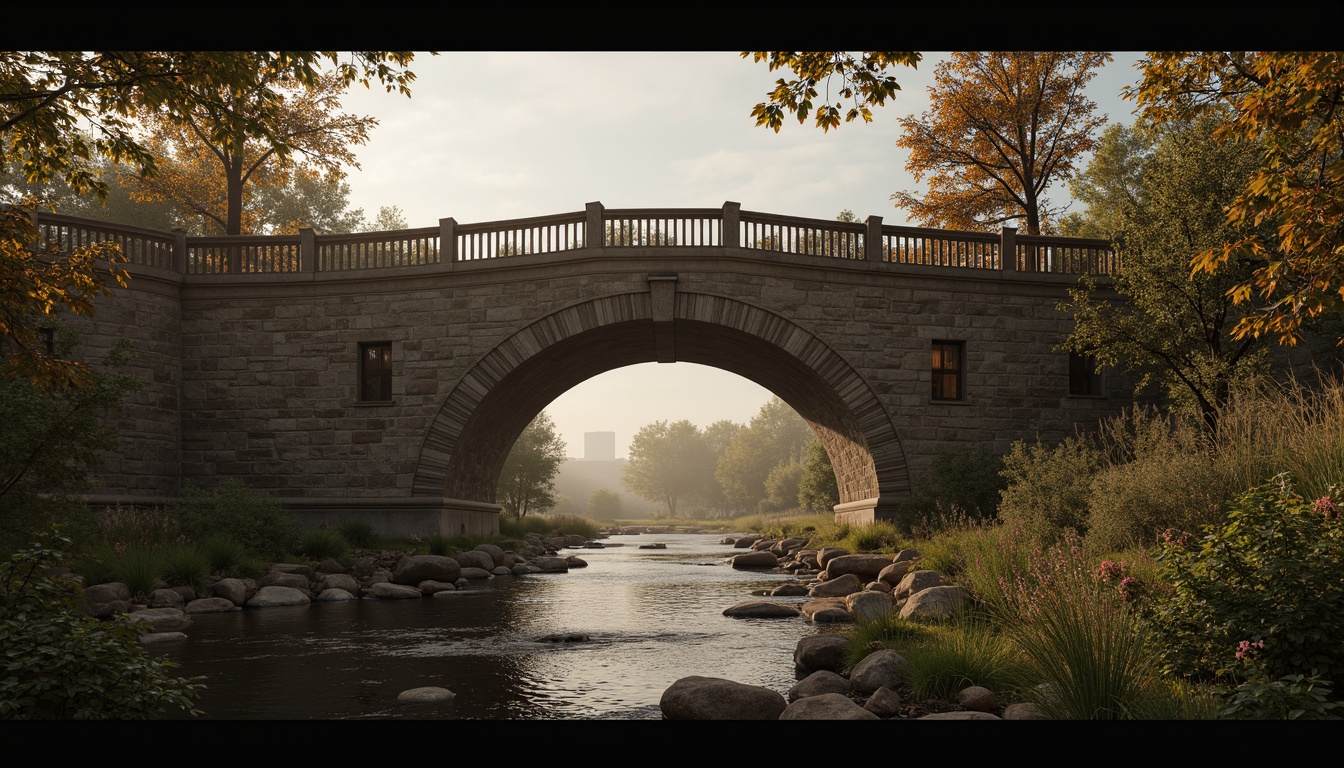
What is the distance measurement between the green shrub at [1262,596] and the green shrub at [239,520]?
14822 mm

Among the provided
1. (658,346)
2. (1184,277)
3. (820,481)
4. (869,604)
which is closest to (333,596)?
(869,604)

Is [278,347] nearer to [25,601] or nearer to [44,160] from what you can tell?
[44,160]

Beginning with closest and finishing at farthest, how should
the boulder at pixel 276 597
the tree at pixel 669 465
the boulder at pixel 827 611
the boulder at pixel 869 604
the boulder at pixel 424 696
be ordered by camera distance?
the boulder at pixel 424 696 → the boulder at pixel 869 604 → the boulder at pixel 827 611 → the boulder at pixel 276 597 → the tree at pixel 669 465

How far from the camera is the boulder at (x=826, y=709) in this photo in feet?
20.9

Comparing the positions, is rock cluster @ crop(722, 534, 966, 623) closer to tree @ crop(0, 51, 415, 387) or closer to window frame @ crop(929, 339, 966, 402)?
window frame @ crop(929, 339, 966, 402)

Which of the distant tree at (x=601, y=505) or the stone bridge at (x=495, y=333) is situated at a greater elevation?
the stone bridge at (x=495, y=333)

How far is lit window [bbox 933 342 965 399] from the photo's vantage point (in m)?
21.5

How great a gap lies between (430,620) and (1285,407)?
10805 millimetres

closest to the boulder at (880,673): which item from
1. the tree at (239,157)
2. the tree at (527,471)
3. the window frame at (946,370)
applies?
the window frame at (946,370)

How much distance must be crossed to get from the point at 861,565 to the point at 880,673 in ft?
28.6

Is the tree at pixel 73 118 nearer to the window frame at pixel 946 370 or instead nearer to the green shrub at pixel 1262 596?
the green shrub at pixel 1262 596

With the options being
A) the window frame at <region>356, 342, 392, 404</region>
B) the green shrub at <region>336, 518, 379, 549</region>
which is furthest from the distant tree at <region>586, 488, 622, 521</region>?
the green shrub at <region>336, 518, 379, 549</region>

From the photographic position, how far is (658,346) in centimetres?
2350

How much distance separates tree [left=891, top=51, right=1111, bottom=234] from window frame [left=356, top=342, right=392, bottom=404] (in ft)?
52.3
